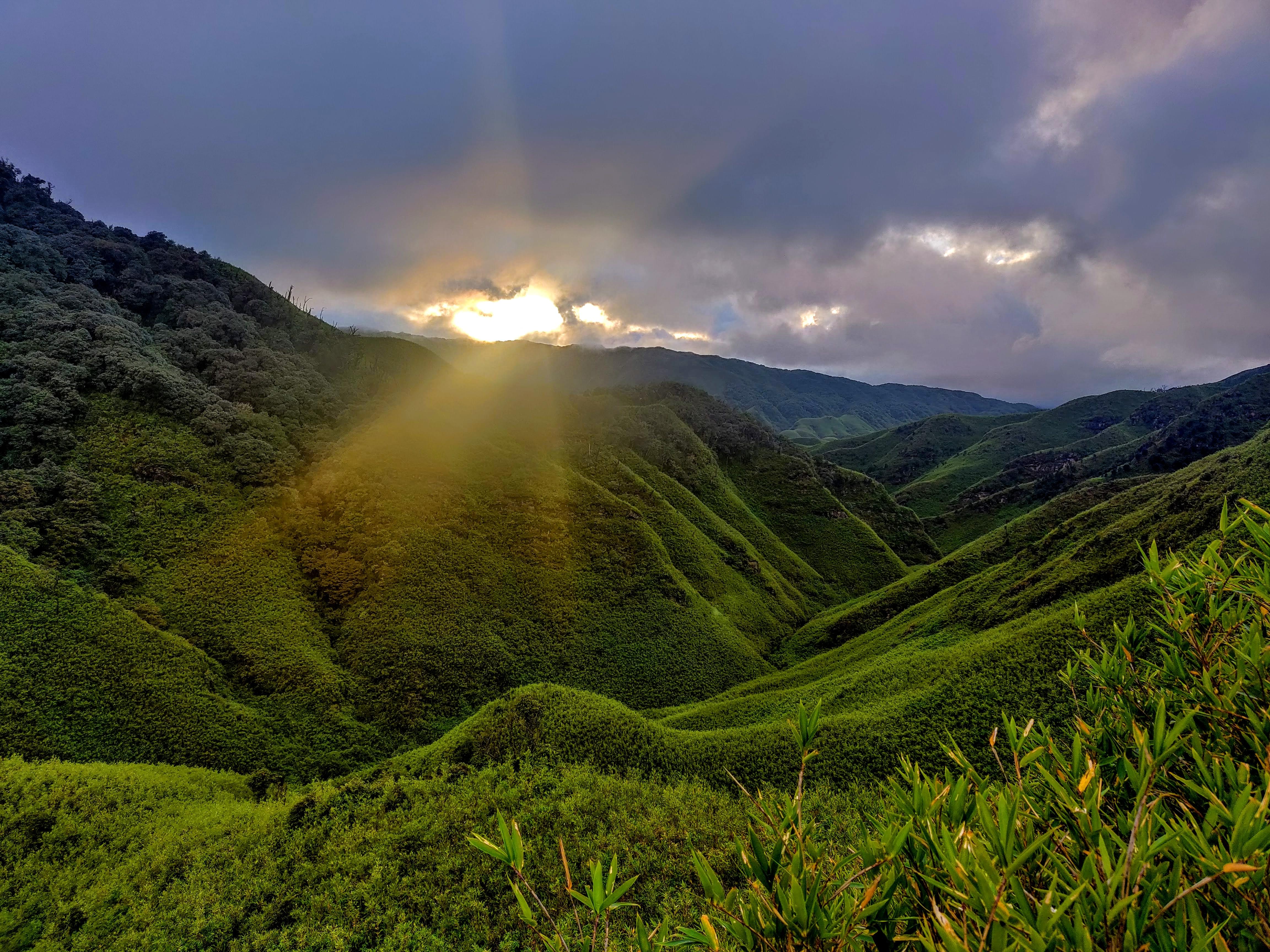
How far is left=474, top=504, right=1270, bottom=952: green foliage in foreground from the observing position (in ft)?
7.52

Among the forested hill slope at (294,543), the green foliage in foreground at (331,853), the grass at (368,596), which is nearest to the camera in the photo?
the green foliage in foreground at (331,853)

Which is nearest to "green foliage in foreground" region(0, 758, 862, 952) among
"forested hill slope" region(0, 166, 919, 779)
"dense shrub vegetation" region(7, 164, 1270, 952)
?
"dense shrub vegetation" region(7, 164, 1270, 952)

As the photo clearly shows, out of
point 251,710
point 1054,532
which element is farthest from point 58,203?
point 1054,532

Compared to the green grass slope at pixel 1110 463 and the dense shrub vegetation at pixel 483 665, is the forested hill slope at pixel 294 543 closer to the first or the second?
the dense shrub vegetation at pixel 483 665

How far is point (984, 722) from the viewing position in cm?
1698

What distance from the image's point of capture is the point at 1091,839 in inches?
115

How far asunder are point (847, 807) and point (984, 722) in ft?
19.0

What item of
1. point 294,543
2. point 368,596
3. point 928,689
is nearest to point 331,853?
point 928,689

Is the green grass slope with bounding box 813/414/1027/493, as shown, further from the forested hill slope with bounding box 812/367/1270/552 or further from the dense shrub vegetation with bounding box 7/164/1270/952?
the dense shrub vegetation with bounding box 7/164/1270/952

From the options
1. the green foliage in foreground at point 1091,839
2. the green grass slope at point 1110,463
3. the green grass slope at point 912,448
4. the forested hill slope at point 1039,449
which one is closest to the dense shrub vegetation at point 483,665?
the green foliage in foreground at point 1091,839

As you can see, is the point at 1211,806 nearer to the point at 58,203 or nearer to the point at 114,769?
the point at 114,769

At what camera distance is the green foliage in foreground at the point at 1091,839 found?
7.52ft

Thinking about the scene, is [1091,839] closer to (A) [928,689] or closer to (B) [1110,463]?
(A) [928,689]

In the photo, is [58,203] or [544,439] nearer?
[544,439]
